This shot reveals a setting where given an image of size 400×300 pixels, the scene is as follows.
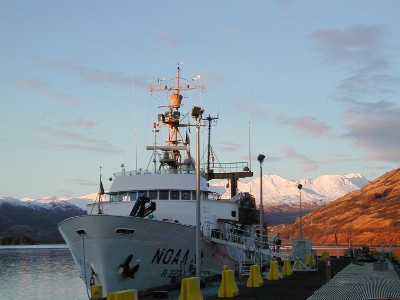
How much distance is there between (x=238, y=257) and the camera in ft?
151

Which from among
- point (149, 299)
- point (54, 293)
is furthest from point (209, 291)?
point (54, 293)

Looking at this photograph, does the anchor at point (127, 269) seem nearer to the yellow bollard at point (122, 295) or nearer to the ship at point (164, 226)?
the ship at point (164, 226)

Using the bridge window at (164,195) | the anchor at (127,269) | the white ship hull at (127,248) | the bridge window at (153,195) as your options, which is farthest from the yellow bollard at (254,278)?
the bridge window at (153,195)

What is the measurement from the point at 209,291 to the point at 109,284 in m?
5.07

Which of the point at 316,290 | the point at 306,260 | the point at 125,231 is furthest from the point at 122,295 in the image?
the point at 306,260

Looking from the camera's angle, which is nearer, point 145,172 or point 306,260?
point 145,172

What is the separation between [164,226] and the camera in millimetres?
33312

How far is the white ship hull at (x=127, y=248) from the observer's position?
1249 inches

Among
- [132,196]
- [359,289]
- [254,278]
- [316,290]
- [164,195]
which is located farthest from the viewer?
[132,196]

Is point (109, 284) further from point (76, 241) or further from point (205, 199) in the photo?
point (205, 199)

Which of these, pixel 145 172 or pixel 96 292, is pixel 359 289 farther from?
pixel 145 172

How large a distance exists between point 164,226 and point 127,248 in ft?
7.69

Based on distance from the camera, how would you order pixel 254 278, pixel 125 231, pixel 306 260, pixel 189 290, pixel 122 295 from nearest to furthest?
1. pixel 122 295
2. pixel 189 290
3. pixel 254 278
4. pixel 125 231
5. pixel 306 260

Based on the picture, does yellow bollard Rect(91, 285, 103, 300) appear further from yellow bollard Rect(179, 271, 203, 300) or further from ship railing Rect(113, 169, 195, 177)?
ship railing Rect(113, 169, 195, 177)
